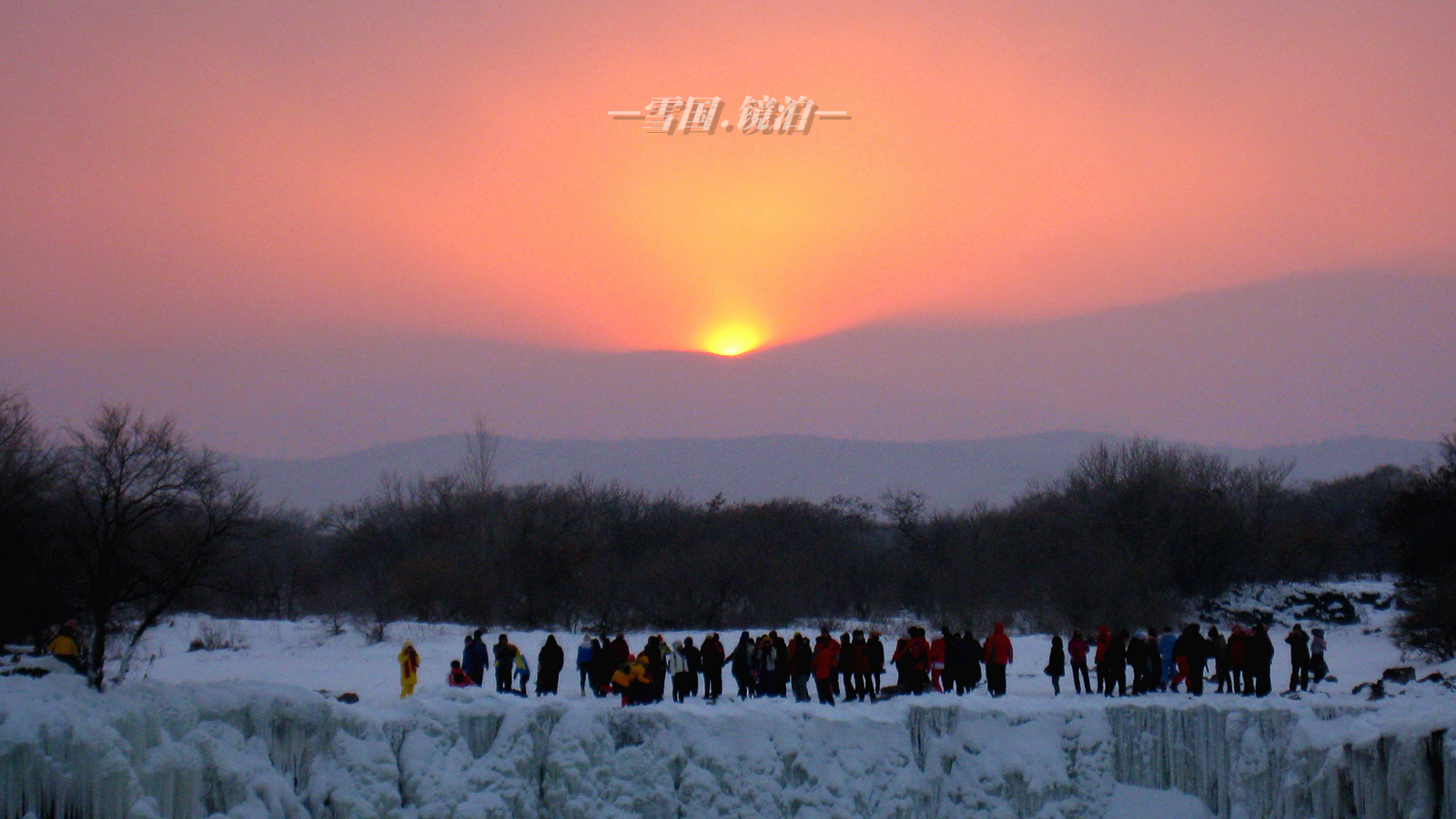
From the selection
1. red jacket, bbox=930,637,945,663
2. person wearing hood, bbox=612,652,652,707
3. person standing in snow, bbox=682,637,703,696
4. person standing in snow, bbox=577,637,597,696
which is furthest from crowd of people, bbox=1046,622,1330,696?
person standing in snow, bbox=577,637,597,696

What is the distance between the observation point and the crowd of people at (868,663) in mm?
19984

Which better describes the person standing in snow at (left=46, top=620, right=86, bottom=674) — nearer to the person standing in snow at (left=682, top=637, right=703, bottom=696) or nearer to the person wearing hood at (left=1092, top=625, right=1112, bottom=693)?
the person standing in snow at (left=682, top=637, right=703, bottom=696)

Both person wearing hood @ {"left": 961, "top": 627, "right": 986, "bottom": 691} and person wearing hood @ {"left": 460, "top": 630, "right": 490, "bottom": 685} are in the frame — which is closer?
person wearing hood @ {"left": 961, "top": 627, "right": 986, "bottom": 691}

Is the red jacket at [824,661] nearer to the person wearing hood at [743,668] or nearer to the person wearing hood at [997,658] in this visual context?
the person wearing hood at [743,668]

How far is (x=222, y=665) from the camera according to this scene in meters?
28.8

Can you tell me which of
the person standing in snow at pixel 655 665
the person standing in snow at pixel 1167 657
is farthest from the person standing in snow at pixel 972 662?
the person standing in snow at pixel 655 665

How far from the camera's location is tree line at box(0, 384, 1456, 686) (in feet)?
84.1

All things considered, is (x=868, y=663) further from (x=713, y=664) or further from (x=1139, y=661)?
(x=1139, y=661)

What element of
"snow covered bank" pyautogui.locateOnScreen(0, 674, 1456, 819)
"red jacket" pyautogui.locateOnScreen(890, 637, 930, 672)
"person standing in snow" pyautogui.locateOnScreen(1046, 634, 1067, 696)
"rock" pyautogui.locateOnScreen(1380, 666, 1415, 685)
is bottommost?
"snow covered bank" pyautogui.locateOnScreen(0, 674, 1456, 819)

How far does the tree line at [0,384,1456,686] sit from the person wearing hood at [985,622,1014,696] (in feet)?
45.7

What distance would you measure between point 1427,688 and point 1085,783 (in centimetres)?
706

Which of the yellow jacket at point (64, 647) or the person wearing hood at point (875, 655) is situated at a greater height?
the yellow jacket at point (64, 647)

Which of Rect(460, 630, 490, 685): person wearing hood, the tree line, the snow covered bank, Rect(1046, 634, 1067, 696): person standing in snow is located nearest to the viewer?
the snow covered bank

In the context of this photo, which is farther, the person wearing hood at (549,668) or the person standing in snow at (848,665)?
the person wearing hood at (549,668)
